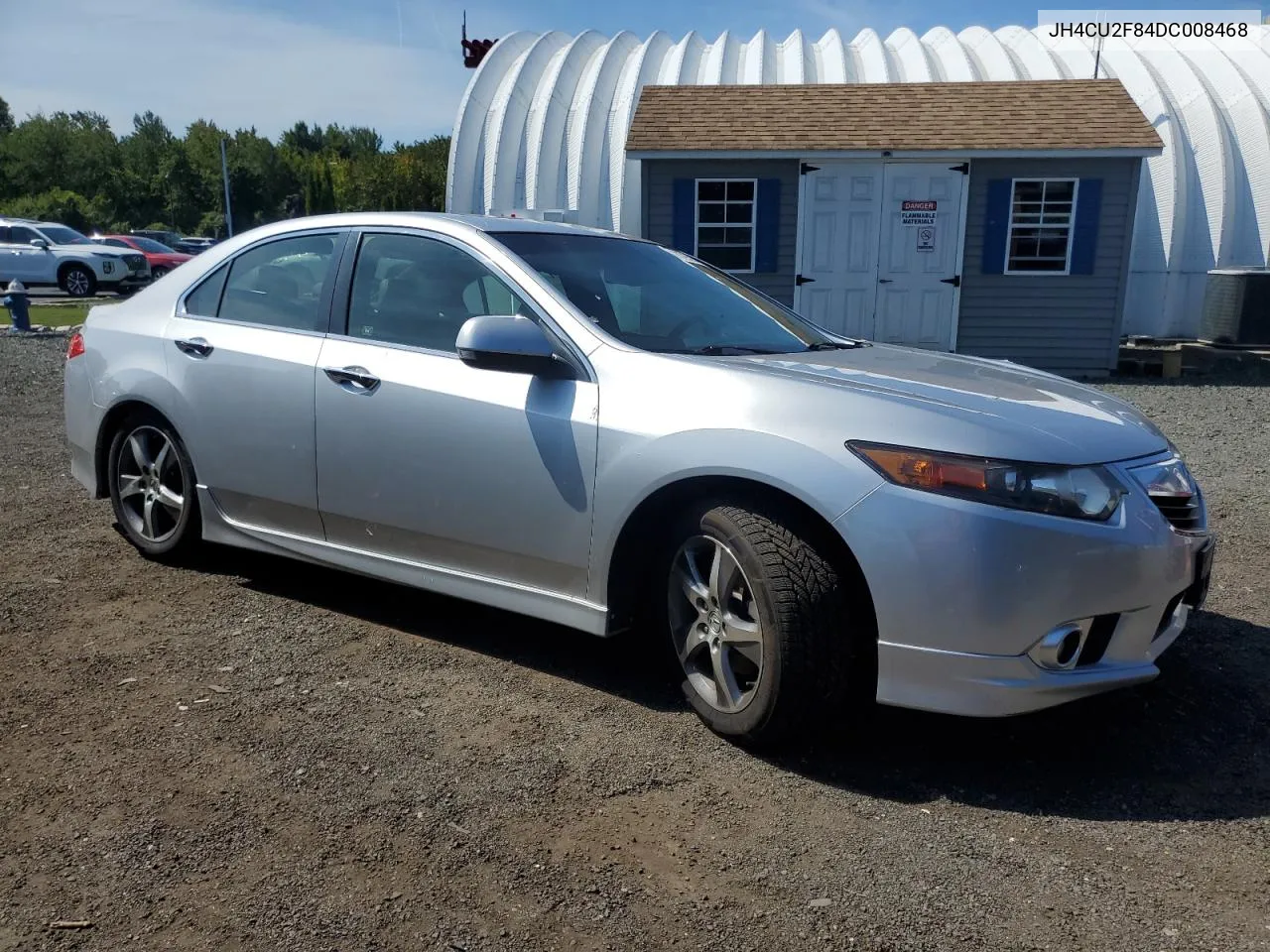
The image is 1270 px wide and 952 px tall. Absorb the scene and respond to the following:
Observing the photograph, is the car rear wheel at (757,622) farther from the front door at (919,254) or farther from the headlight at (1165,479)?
the front door at (919,254)

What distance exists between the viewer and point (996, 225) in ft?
43.7

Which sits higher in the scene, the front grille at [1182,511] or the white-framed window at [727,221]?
the white-framed window at [727,221]

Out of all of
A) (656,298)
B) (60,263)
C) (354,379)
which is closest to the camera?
(354,379)

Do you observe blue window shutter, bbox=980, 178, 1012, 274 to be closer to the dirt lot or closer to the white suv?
the dirt lot

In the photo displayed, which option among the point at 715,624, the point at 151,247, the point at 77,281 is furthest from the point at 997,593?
the point at 151,247

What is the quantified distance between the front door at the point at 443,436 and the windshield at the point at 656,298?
269 millimetres

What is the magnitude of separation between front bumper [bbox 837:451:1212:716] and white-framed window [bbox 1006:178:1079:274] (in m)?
11.5

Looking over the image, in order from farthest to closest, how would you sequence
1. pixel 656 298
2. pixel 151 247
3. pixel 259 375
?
pixel 151 247, pixel 259 375, pixel 656 298

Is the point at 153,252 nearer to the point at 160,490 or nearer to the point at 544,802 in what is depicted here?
the point at 160,490

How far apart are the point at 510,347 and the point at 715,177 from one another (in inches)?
433

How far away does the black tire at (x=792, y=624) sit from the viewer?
2.92 metres

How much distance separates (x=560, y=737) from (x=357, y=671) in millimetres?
927

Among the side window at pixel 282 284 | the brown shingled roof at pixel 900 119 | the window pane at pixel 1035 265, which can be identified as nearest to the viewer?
the side window at pixel 282 284

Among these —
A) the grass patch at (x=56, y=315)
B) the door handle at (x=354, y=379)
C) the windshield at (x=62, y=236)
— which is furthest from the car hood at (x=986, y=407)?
the windshield at (x=62, y=236)
